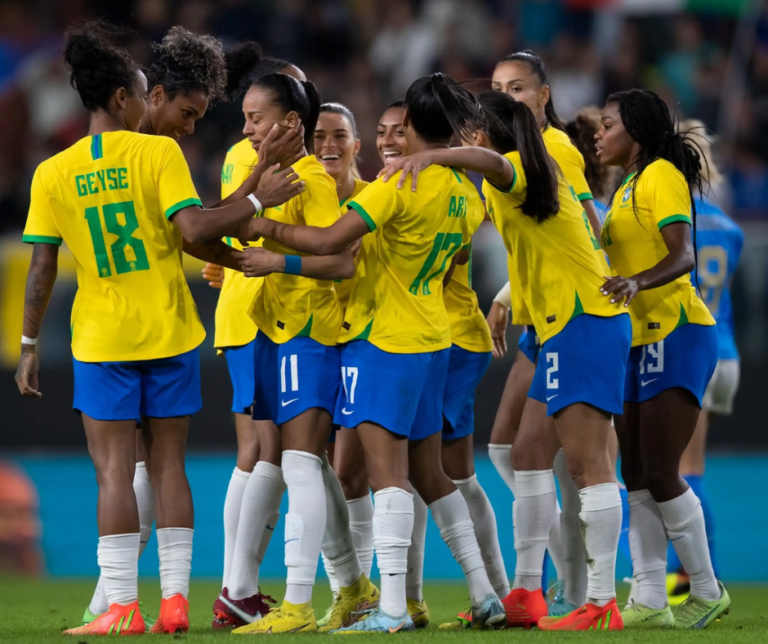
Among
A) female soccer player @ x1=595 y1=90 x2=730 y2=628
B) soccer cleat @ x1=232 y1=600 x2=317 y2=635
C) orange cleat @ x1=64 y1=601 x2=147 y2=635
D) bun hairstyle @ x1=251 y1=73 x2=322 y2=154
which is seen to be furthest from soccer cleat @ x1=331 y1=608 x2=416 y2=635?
bun hairstyle @ x1=251 y1=73 x2=322 y2=154

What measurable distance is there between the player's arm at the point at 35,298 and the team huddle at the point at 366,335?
11 millimetres

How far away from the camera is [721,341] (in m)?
6.47

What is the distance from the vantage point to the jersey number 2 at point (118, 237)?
4145 millimetres

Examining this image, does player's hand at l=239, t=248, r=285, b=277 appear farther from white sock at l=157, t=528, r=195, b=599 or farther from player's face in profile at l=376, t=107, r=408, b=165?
player's face in profile at l=376, t=107, r=408, b=165

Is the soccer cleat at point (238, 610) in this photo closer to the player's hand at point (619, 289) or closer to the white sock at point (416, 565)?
the white sock at point (416, 565)

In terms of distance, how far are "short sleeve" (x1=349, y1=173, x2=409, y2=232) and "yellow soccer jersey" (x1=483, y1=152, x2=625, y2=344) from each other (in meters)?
0.49

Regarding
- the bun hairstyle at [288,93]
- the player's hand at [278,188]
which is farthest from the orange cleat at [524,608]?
the bun hairstyle at [288,93]

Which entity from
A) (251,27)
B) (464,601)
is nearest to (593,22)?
(251,27)

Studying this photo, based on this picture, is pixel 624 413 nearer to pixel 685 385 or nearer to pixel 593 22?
pixel 685 385

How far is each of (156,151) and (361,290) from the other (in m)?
0.92

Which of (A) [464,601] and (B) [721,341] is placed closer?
(A) [464,601]

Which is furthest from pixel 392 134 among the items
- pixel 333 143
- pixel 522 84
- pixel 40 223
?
pixel 40 223

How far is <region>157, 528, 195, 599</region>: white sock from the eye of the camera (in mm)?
4191

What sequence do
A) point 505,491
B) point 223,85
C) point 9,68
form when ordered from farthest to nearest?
1. point 9,68
2. point 505,491
3. point 223,85
